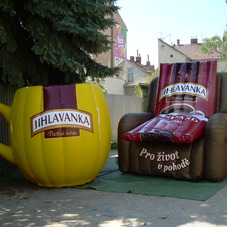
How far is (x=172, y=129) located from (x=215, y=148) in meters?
0.56

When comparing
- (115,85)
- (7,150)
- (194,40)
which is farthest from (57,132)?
(194,40)

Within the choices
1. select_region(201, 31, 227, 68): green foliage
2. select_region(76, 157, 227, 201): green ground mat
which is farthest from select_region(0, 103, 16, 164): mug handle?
select_region(201, 31, 227, 68): green foliage

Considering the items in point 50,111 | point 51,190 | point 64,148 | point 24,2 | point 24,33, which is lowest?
point 51,190

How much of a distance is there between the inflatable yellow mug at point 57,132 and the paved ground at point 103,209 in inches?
10.3

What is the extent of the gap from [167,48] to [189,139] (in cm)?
3280

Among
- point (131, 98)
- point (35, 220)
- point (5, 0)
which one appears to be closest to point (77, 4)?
point (5, 0)

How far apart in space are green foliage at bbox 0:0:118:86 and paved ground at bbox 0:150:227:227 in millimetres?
2072

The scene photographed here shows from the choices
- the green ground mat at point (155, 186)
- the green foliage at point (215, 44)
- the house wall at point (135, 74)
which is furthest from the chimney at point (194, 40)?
→ the green ground mat at point (155, 186)

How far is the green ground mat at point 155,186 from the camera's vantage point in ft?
12.5

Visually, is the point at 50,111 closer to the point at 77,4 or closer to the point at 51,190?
the point at 51,190

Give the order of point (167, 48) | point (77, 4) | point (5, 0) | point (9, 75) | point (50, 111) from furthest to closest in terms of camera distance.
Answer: point (167, 48)
point (77, 4)
point (9, 75)
point (5, 0)
point (50, 111)

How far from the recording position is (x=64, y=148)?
→ 154 inches

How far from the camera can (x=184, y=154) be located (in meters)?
4.45

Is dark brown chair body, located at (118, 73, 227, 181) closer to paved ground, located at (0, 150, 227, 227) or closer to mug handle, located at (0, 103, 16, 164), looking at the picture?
paved ground, located at (0, 150, 227, 227)
